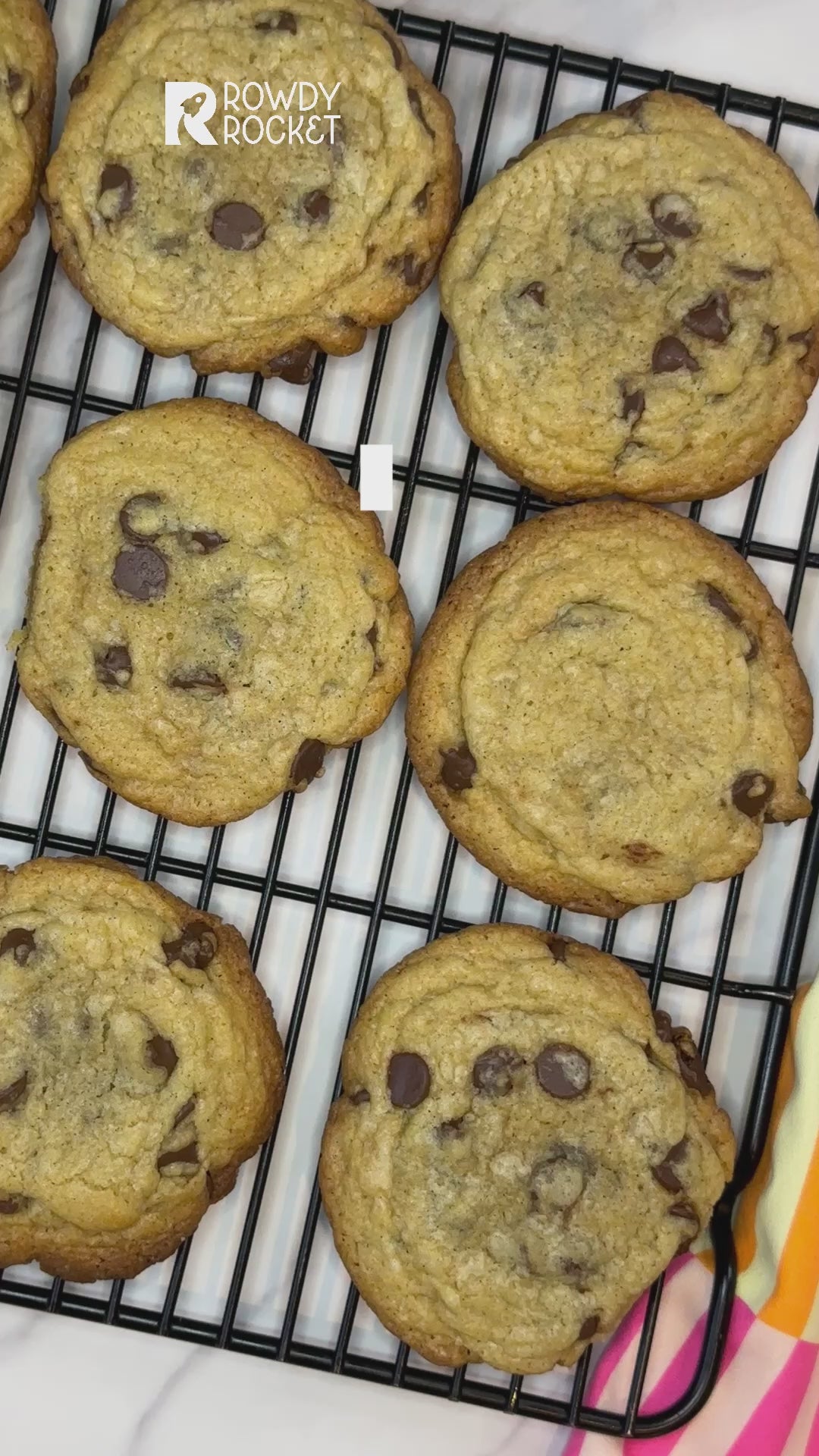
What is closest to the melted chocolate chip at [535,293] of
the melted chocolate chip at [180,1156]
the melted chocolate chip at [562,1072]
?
the melted chocolate chip at [562,1072]

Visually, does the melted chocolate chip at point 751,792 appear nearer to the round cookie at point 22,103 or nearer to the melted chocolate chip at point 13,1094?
the melted chocolate chip at point 13,1094

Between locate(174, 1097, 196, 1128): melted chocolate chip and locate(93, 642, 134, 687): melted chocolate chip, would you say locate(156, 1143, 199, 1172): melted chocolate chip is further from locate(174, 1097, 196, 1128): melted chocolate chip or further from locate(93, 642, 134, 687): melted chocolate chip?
locate(93, 642, 134, 687): melted chocolate chip

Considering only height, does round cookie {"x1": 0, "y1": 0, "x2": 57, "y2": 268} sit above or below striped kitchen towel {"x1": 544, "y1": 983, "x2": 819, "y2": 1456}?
above

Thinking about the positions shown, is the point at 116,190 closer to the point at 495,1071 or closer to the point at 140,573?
the point at 140,573

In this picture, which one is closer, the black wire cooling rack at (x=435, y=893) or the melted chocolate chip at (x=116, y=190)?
the melted chocolate chip at (x=116, y=190)

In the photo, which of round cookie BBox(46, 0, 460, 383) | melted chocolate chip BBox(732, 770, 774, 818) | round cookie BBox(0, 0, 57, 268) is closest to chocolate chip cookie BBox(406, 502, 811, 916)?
melted chocolate chip BBox(732, 770, 774, 818)

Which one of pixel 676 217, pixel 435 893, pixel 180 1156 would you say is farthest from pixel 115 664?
pixel 676 217

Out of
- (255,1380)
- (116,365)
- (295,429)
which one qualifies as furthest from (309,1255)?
(116,365)

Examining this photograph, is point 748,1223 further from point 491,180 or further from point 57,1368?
point 491,180
